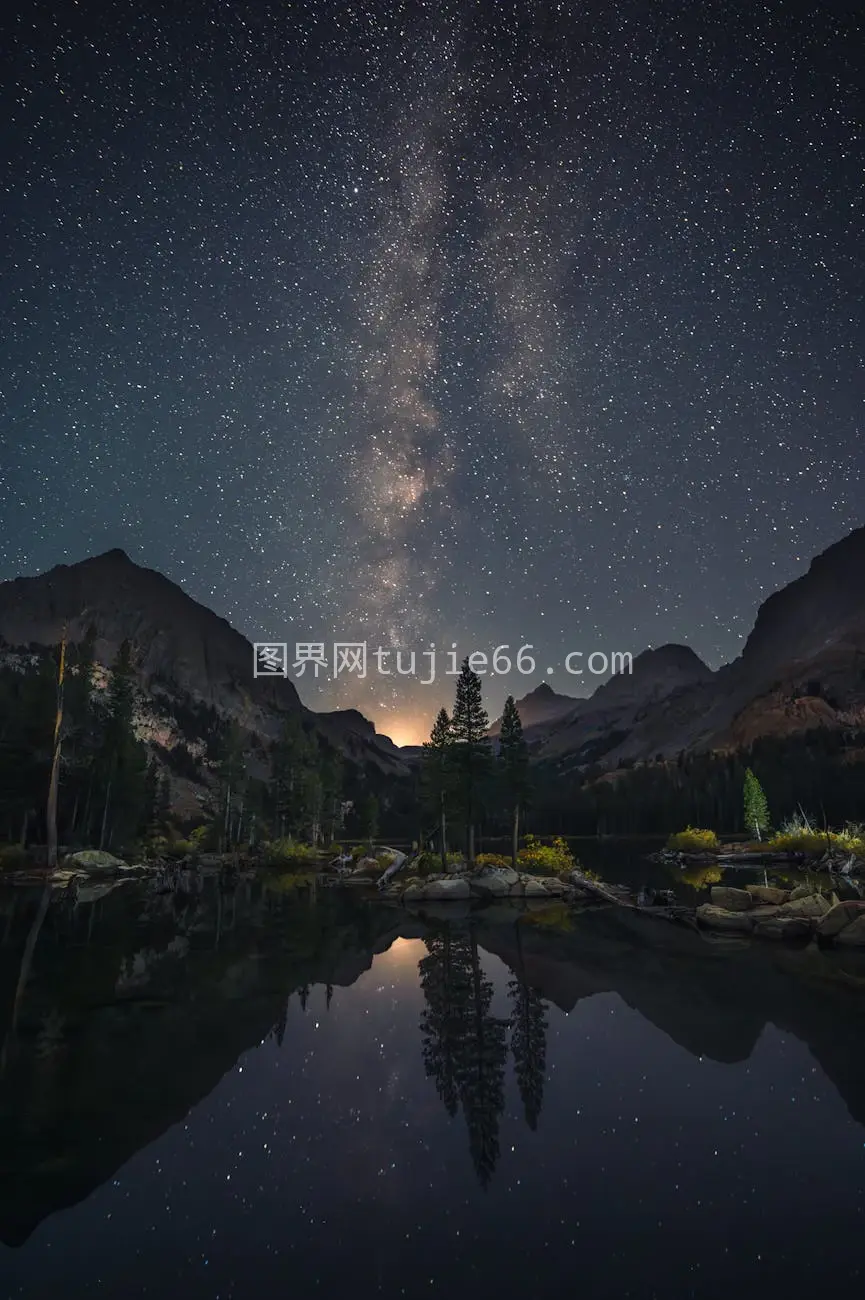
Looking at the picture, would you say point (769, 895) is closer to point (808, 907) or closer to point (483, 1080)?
point (808, 907)

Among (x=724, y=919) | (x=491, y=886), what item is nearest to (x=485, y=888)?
(x=491, y=886)

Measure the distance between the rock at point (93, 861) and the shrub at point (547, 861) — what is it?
35924 mm

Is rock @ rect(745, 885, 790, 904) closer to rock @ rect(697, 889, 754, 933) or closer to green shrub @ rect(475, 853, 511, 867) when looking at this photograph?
rock @ rect(697, 889, 754, 933)

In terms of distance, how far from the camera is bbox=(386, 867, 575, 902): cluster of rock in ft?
132

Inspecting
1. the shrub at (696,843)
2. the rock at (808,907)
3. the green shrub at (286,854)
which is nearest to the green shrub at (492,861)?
the rock at (808,907)

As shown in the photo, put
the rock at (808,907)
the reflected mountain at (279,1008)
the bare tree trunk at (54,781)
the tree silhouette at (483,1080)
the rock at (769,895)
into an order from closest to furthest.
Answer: the tree silhouette at (483,1080) < the reflected mountain at (279,1008) < the rock at (808,907) < the rock at (769,895) < the bare tree trunk at (54,781)

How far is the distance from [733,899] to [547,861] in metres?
22.2

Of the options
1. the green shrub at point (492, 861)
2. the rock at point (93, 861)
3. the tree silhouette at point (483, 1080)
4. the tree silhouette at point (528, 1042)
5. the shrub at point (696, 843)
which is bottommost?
the shrub at point (696, 843)

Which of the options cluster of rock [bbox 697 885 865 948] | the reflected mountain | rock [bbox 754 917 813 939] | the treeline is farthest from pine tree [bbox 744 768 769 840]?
the reflected mountain

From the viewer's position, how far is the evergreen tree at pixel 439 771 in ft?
191

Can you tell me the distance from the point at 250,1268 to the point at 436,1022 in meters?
8.33

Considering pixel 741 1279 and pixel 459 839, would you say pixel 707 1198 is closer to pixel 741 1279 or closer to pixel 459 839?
pixel 741 1279

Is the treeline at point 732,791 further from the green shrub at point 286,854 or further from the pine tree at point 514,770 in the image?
the pine tree at point 514,770

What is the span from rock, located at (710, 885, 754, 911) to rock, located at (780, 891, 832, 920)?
6.10 feet
